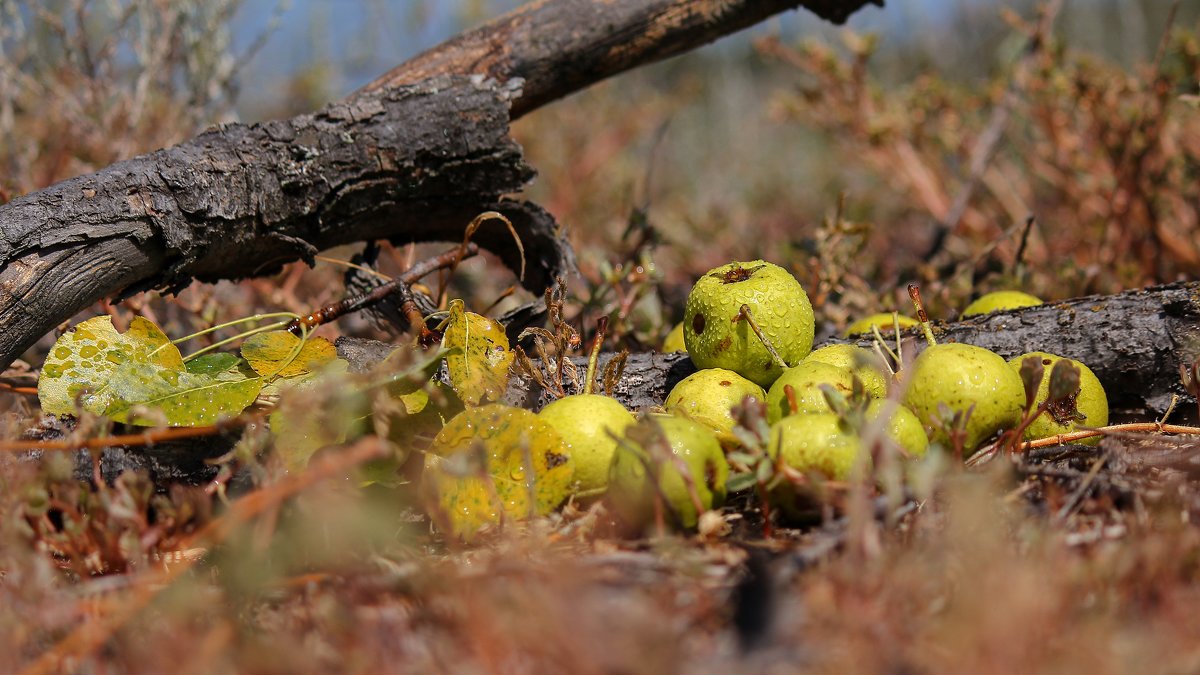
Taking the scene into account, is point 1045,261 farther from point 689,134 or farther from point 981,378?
point 689,134

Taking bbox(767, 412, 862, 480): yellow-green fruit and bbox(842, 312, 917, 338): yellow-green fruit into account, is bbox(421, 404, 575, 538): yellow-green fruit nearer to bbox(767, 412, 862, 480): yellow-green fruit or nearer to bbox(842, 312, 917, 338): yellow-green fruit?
bbox(767, 412, 862, 480): yellow-green fruit

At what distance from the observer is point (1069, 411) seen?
204 cm

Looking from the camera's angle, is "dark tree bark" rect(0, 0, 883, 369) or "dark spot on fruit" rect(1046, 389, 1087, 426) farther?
"dark tree bark" rect(0, 0, 883, 369)

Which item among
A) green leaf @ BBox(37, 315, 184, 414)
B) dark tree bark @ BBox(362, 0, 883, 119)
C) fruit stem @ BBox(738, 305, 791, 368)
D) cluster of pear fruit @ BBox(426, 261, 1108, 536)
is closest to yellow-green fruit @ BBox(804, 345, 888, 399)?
cluster of pear fruit @ BBox(426, 261, 1108, 536)

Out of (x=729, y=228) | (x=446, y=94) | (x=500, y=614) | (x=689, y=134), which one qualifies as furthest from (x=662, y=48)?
(x=689, y=134)

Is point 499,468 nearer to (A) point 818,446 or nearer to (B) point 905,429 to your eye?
(A) point 818,446

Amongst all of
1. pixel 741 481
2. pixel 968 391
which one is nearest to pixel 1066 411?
pixel 968 391

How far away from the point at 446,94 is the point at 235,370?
3.39ft

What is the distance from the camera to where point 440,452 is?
1902mm

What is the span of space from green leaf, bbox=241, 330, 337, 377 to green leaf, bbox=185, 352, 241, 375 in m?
0.06

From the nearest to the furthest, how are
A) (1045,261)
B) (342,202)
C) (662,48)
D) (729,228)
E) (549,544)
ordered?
1. (549,544)
2. (342,202)
3. (662,48)
4. (1045,261)
5. (729,228)

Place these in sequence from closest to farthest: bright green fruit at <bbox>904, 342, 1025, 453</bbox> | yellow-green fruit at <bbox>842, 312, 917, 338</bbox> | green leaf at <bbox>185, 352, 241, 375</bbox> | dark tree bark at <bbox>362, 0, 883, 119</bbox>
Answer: bright green fruit at <bbox>904, 342, 1025, 453</bbox> < green leaf at <bbox>185, 352, 241, 375</bbox> < yellow-green fruit at <bbox>842, 312, 917, 338</bbox> < dark tree bark at <bbox>362, 0, 883, 119</bbox>

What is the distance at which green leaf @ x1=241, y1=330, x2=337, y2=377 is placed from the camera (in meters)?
2.11

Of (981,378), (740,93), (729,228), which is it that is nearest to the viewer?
(981,378)
